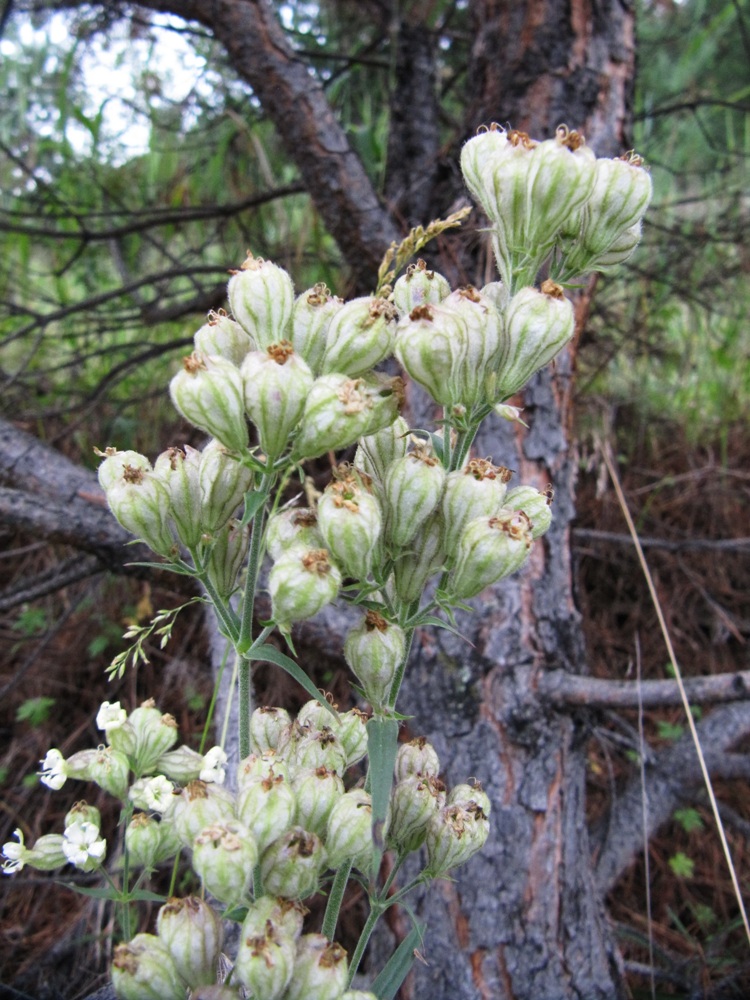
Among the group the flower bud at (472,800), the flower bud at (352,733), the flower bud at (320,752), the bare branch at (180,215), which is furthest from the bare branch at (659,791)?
the bare branch at (180,215)

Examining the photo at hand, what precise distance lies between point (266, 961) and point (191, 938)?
0.39 ft

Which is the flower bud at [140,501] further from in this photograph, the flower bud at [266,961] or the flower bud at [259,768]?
the flower bud at [266,961]

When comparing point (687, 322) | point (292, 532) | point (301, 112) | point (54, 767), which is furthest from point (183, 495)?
point (687, 322)

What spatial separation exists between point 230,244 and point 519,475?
6.97ft

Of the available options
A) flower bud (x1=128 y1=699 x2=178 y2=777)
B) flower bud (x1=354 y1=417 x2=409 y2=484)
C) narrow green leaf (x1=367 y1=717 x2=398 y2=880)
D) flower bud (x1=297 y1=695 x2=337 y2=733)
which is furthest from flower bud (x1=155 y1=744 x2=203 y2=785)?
flower bud (x1=354 y1=417 x2=409 y2=484)

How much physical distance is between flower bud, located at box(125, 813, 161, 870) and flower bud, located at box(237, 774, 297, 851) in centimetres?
35

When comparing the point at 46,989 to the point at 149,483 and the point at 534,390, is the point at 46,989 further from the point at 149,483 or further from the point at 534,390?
the point at 534,390

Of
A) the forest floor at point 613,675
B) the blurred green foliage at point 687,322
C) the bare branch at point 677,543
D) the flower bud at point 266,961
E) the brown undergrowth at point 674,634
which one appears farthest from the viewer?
the blurred green foliage at point 687,322

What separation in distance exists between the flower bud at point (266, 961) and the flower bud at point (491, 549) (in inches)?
18.5

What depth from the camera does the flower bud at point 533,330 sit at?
106cm

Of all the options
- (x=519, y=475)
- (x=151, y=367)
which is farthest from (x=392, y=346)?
(x=151, y=367)

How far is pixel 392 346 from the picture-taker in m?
1.07

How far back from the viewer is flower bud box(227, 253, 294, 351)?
1.05 metres

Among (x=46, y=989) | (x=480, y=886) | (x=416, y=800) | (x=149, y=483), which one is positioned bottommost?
(x=46, y=989)
